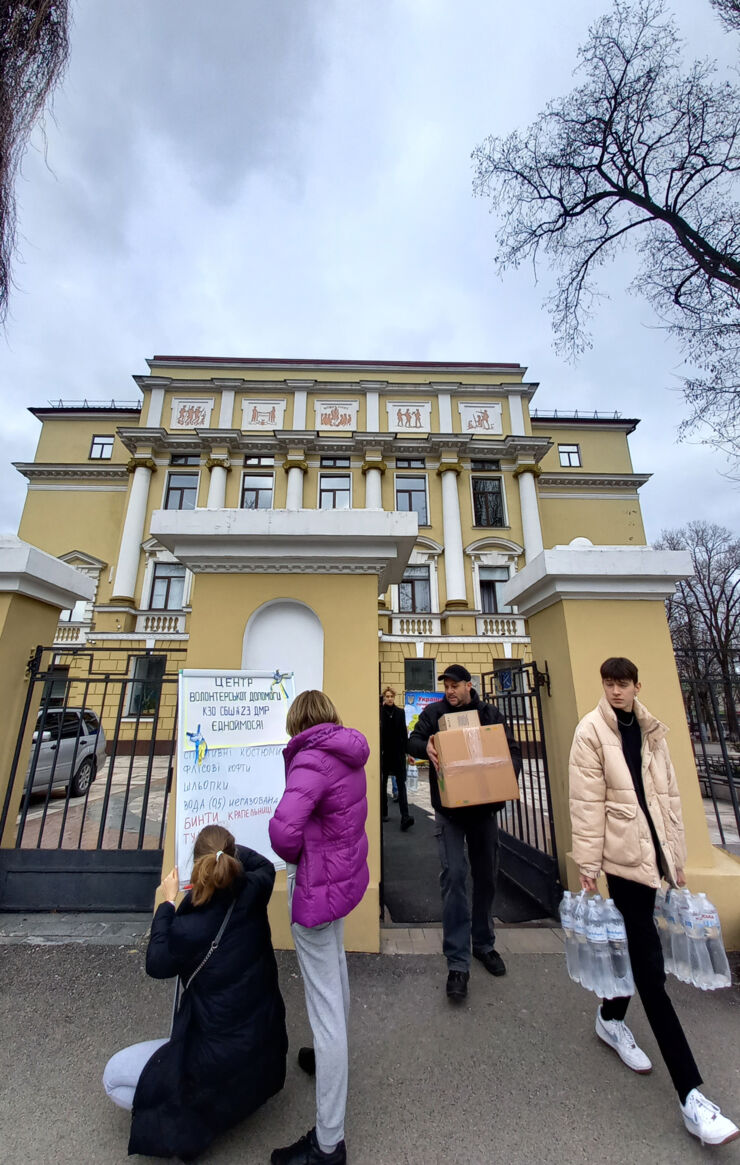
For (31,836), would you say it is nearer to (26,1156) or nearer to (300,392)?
(26,1156)

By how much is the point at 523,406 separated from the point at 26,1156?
2361 cm

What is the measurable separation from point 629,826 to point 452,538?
17403mm

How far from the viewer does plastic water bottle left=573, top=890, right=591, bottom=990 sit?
227 cm

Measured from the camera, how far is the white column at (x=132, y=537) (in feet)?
61.0

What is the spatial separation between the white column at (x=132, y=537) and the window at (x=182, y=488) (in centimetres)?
87

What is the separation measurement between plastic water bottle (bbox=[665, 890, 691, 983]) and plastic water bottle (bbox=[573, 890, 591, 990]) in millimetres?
418

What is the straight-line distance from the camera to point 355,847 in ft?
6.79

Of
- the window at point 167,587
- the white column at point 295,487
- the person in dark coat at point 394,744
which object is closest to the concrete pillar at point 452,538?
the white column at point 295,487

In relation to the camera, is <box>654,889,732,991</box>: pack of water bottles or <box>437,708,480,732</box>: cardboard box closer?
<box>654,889,732,991</box>: pack of water bottles

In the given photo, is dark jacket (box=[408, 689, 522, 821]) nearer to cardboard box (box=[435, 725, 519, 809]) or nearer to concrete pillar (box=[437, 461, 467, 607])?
cardboard box (box=[435, 725, 519, 809])

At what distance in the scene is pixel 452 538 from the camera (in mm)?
19312

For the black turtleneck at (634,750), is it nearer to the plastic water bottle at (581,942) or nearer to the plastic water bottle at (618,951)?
the plastic water bottle at (618,951)

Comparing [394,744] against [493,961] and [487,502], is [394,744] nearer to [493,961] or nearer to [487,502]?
[493,961]

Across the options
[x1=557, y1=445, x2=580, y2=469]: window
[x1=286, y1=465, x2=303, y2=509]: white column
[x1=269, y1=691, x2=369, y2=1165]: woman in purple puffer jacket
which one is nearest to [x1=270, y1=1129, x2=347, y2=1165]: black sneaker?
[x1=269, y1=691, x2=369, y2=1165]: woman in purple puffer jacket
